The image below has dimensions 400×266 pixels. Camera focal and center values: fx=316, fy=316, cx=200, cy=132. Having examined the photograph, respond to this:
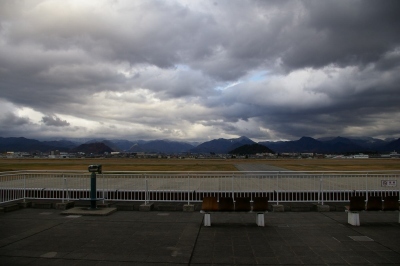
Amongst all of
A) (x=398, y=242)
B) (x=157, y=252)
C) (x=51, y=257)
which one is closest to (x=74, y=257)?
(x=51, y=257)

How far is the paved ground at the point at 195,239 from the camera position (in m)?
6.27

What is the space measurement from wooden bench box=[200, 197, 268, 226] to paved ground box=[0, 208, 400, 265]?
365 mm

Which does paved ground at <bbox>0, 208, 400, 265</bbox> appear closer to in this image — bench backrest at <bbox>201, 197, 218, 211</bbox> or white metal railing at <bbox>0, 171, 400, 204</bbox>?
bench backrest at <bbox>201, 197, 218, 211</bbox>

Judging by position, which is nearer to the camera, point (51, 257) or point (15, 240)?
point (51, 257)

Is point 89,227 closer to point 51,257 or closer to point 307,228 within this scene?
point 51,257

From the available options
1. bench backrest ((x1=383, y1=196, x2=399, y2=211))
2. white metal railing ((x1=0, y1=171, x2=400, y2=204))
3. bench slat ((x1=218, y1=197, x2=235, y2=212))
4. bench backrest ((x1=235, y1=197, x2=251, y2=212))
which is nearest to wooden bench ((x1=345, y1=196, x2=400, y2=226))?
bench backrest ((x1=383, y1=196, x2=399, y2=211))

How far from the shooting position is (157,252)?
672 cm

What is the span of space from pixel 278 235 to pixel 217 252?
7.01ft

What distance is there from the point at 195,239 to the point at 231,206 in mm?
1867

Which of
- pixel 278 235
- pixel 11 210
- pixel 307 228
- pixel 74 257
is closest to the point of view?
pixel 74 257

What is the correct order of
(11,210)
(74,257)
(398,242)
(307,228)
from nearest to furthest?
(74,257)
(398,242)
(307,228)
(11,210)

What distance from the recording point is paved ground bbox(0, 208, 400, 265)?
6.27 m

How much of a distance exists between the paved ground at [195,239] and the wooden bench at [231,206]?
365 millimetres

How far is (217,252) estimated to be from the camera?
22.0 feet
